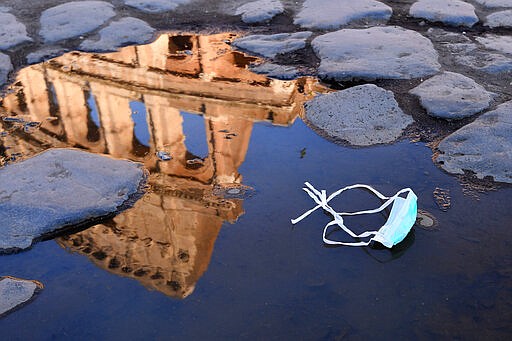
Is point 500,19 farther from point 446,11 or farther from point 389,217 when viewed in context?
point 389,217

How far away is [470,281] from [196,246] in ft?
3.21

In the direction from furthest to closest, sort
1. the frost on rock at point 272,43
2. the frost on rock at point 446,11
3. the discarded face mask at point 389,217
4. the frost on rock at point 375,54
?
the frost on rock at point 446,11 → the frost on rock at point 272,43 → the frost on rock at point 375,54 → the discarded face mask at point 389,217

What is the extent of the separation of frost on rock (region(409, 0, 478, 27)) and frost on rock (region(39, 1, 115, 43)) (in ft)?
7.39

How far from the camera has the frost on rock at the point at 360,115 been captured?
266 centimetres

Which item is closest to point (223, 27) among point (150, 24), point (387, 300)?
point (150, 24)

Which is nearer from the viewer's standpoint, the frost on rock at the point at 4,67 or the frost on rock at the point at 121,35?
the frost on rock at the point at 4,67

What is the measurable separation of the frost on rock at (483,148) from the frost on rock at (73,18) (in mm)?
2622

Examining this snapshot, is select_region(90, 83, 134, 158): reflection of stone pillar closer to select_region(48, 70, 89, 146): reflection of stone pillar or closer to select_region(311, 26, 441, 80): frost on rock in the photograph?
select_region(48, 70, 89, 146): reflection of stone pillar

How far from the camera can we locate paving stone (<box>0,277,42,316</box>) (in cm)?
181

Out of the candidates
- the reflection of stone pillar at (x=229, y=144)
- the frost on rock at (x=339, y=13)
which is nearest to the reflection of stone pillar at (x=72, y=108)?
the reflection of stone pillar at (x=229, y=144)

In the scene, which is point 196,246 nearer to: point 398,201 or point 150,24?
point 398,201

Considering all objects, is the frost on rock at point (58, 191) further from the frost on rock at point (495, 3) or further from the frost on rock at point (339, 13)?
the frost on rock at point (495, 3)

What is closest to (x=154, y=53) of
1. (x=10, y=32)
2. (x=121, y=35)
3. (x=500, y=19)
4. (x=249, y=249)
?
(x=121, y=35)

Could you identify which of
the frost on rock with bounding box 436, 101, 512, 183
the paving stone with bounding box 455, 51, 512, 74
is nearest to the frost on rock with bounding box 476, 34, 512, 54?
the paving stone with bounding box 455, 51, 512, 74
